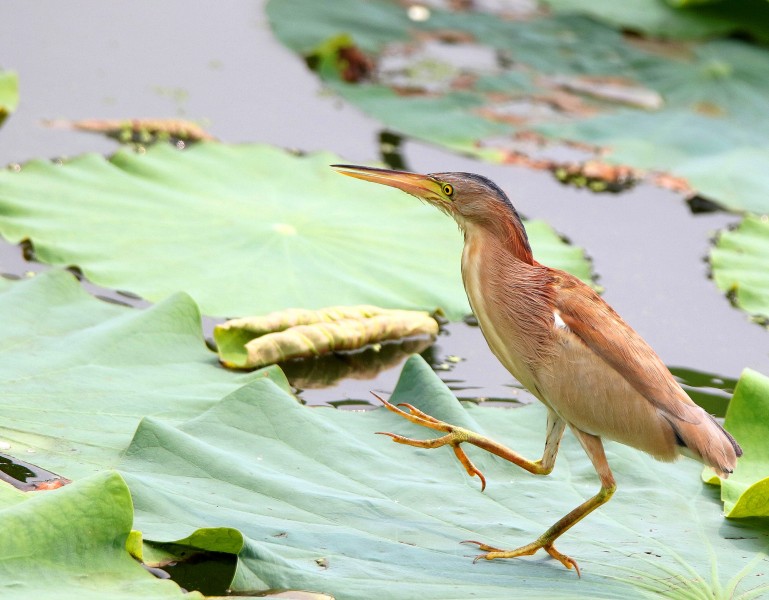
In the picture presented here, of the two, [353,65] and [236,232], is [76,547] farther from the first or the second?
[353,65]

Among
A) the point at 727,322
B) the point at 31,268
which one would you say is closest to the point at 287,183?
the point at 31,268

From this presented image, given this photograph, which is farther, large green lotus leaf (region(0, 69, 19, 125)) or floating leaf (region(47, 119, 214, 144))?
floating leaf (region(47, 119, 214, 144))

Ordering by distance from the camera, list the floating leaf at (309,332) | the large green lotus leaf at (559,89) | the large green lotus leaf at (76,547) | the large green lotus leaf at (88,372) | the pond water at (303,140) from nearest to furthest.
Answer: the large green lotus leaf at (76,547)
the large green lotus leaf at (88,372)
the floating leaf at (309,332)
the pond water at (303,140)
the large green lotus leaf at (559,89)

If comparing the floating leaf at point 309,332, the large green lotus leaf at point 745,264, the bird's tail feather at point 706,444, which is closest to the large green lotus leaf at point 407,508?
the bird's tail feather at point 706,444

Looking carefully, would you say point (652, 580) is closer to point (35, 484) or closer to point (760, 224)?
point (35, 484)

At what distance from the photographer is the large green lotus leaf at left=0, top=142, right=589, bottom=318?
12.9ft

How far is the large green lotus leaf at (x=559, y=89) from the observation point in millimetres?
5387

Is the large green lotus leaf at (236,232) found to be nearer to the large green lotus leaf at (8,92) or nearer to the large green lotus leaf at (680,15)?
the large green lotus leaf at (8,92)

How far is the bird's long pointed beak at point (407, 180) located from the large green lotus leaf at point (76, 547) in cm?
101

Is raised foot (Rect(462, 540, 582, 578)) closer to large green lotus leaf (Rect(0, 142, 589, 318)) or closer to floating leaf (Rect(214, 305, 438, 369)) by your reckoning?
floating leaf (Rect(214, 305, 438, 369))

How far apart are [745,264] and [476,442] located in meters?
2.05

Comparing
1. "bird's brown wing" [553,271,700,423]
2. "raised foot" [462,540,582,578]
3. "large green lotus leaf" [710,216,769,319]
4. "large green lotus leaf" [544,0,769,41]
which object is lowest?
"raised foot" [462,540,582,578]

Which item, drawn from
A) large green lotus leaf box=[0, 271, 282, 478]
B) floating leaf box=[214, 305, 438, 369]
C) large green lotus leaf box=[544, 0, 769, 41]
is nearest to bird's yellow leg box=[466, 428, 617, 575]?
large green lotus leaf box=[0, 271, 282, 478]

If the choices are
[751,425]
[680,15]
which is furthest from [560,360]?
[680,15]
